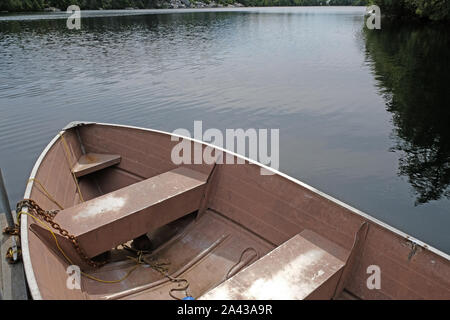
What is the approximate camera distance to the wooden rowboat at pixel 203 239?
149 inches

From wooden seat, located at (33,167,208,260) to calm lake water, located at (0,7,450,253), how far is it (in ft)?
15.6

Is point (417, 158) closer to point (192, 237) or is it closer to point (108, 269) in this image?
point (192, 237)

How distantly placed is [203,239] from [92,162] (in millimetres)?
2898

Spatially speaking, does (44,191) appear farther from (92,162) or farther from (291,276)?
(291,276)

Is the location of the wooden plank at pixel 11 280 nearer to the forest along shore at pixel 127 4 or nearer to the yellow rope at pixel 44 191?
the yellow rope at pixel 44 191

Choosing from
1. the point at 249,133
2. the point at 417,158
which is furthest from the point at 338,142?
the point at 249,133

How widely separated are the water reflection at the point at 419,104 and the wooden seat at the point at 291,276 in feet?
18.4

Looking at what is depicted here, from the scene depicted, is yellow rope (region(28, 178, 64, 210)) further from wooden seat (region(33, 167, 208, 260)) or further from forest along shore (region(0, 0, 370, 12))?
forest along shore (region(0, 0, 370, 12))

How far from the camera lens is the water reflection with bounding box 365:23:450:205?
9711mm

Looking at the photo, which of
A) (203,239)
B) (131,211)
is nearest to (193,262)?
(203,239)

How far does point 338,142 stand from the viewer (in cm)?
1174

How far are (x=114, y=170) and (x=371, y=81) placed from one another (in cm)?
1667
